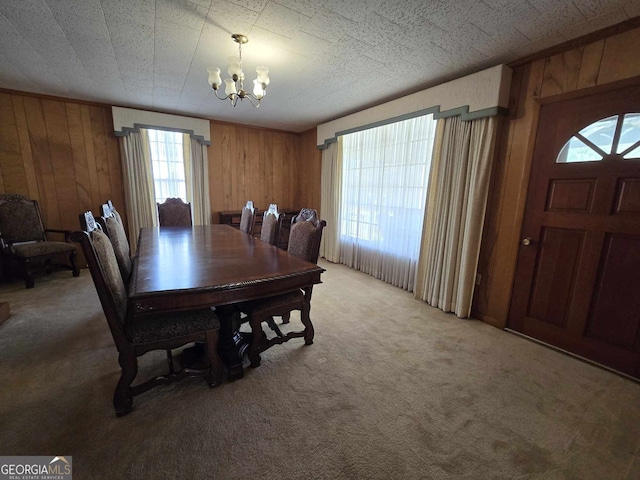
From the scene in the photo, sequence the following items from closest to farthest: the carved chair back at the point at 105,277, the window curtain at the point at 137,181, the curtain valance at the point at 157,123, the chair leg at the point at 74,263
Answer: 1. the carved chair back at the point at 105,277
2. the chair leg at the point at 74,263
3. the curtain valance at the point at 157,123
4. the window curtain at the point at 137,181

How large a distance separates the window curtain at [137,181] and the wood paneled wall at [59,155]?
228 millimetres

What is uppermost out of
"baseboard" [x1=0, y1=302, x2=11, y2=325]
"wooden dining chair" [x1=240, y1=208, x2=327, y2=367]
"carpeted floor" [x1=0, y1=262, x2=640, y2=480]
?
"wooden dining chair" [x1=240, y1=208, x2=327, y2=367]

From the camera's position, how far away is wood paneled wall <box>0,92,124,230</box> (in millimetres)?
3426

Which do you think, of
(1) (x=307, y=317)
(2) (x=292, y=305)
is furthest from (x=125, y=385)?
(1) (x=307, y=317)

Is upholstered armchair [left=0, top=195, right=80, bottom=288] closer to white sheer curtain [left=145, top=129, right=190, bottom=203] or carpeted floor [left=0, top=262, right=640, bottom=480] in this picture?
carpeted floor [left=0, top=262, right=640, bottom=480]

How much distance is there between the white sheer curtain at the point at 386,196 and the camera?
318 cm

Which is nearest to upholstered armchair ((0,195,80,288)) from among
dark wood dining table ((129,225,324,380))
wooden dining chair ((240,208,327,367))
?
dark wood dining table ((129,225,324,380))

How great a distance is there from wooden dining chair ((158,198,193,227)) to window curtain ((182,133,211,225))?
54cm

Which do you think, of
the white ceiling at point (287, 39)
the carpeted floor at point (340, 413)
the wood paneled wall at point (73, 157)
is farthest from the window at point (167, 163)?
the carpeted floor at point (340, 413)

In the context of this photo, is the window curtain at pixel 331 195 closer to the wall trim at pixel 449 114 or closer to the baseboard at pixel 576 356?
the wall trim at pixel 449 114

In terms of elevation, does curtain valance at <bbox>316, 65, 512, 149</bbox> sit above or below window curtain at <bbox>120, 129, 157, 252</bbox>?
above

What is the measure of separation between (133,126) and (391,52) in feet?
12.3

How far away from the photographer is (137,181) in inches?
159

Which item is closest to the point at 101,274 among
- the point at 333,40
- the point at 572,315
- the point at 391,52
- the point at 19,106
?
the point at 333,40
